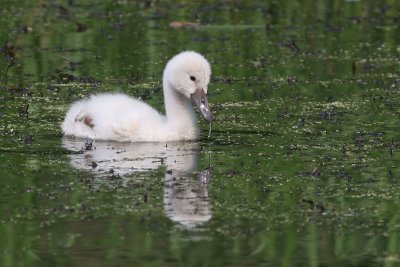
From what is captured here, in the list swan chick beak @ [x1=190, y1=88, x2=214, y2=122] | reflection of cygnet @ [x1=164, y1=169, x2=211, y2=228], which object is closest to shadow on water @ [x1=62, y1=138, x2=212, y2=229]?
reflection of cygnet @ [x1=164, y1=169, x2=211, y2=228]

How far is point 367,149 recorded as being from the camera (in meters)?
9.73

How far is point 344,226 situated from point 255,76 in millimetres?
5193

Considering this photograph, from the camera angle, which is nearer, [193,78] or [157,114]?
[193,78]

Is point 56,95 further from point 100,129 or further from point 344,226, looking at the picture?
point 344,226

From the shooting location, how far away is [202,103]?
10.4m

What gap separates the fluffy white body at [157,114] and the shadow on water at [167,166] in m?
0.10

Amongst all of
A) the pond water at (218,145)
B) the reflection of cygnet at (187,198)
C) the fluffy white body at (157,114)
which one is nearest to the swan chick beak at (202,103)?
the fluffy white body at (157,114)

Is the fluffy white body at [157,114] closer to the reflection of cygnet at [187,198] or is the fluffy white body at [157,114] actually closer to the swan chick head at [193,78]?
the swan chick head at [193,78]

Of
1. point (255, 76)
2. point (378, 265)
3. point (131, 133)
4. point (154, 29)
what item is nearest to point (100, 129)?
point (131, 133)

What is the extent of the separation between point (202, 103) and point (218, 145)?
18.5 inches

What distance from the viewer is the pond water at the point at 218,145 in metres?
7.39

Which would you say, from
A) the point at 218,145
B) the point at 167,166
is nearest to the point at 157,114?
the point at 218,145

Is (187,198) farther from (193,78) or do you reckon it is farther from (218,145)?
(193,78)

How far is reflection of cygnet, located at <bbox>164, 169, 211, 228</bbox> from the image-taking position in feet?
25.7
